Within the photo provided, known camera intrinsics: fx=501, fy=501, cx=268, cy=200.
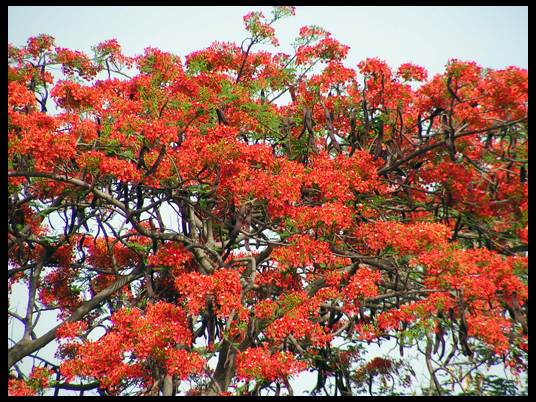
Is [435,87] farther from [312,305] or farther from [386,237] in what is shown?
[312,305]

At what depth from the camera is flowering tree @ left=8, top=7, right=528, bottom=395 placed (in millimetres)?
7930

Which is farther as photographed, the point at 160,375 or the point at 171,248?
the point at 171,248

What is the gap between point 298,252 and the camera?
8070 millimetres

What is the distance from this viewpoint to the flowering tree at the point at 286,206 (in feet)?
26.0

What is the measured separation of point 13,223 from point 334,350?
680 centimetres

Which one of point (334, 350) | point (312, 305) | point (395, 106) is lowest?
point (334, 350)

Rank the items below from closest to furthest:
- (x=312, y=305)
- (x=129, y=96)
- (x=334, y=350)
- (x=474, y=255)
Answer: (x=474, y=255), (x=312, y=305), (x=334, y=350), (x=129, y=96)

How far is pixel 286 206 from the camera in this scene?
8.43 m

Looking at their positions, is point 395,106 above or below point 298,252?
above

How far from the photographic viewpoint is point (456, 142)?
8.98 metres

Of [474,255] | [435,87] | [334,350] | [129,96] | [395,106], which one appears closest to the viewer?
[474,255]
